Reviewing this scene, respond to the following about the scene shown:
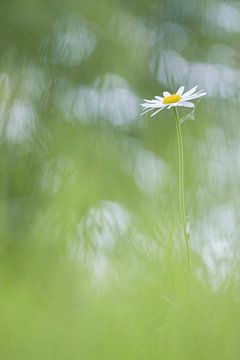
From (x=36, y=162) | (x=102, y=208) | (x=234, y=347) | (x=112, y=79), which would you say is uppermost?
(x=112, y=79)

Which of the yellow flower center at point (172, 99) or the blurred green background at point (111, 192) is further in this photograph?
the yellow flower center at point (172, 99)

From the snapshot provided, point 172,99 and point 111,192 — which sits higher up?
point 172,99

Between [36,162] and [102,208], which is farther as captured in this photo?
[36,162]

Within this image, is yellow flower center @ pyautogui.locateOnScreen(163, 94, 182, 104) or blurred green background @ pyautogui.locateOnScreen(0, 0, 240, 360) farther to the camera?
yellow flower center @ pyautogui.locateOnScreen(163, 94, 182, 104)

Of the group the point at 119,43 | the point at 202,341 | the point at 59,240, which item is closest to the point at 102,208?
the point at 59,240

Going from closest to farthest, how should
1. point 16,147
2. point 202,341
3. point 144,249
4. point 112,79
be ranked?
point 202,341
point 144,249
point 16,147
point 112,79

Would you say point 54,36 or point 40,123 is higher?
point 54,36

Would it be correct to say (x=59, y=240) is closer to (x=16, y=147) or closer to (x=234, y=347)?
(x=234, y=347)

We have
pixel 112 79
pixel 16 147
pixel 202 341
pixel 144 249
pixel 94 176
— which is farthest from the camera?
pixel 112 79
